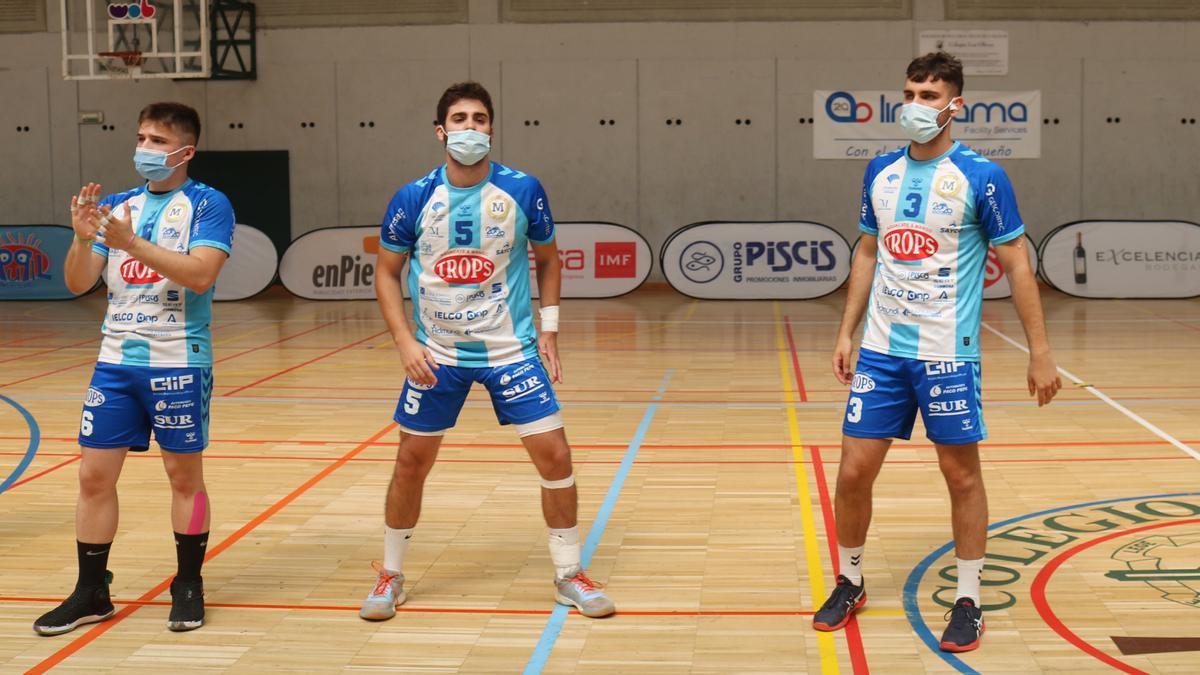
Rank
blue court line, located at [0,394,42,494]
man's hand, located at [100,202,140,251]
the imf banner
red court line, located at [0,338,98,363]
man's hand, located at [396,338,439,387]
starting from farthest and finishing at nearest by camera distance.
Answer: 1. the imf banner
2. red court line, located at [0,338,98,363]
3. blue court line, located at [0,394,42,494]
4. man's hand, located at [396,338,439,387]
5. man's hand, located at [100,202,140,251]

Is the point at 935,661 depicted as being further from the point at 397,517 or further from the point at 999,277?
the point at 999,277

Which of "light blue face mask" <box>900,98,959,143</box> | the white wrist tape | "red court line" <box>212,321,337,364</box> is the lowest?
"red court line" <box>212,321,337,364</box>

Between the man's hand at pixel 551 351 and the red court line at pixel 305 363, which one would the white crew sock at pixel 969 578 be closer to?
the man's hand at pixel 551 351

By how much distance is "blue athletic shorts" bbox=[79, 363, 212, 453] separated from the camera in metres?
4.50

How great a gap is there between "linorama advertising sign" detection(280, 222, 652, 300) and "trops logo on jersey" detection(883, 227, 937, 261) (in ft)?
47.7

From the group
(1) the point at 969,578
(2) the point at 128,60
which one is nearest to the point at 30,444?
(1) the point at 969,578

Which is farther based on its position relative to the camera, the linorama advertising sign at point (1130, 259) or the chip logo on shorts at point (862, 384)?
the linorama advertising sign at point (1130, 259)

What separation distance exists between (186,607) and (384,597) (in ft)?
2.29

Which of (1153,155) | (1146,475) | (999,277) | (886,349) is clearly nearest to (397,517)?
(886,349)

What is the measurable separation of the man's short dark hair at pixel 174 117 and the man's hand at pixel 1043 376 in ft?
9.69

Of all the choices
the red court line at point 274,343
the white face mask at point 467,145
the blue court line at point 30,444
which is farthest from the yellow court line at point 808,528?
the red court line at point 274,343

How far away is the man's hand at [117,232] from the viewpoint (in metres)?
4.12

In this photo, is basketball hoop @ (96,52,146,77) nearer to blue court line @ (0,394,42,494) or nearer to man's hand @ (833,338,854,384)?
blue court line @ (0,394,42,494)

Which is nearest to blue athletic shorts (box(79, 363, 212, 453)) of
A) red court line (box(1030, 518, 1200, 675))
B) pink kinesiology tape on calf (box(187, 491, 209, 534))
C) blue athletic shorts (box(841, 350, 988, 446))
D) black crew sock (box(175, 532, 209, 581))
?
pink kinesiology tape on calf (box(187, 491, 209, 534))
